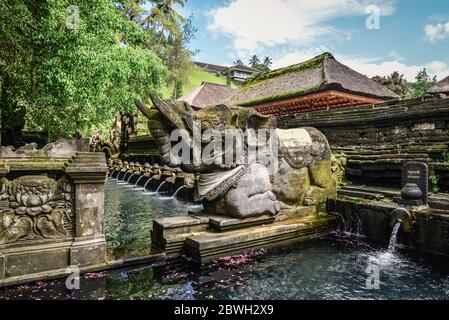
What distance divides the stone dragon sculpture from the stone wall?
79.5 inches

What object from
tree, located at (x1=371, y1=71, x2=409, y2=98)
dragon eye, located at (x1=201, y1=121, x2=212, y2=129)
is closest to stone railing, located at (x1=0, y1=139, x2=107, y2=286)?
dragon eye, located at (x1=201, y1=121, x2=212, y2=129)

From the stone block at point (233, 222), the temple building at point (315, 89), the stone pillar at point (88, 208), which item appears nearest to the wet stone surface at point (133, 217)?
the stone pillar at point (88, 208)

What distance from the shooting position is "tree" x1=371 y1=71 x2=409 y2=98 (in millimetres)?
29016

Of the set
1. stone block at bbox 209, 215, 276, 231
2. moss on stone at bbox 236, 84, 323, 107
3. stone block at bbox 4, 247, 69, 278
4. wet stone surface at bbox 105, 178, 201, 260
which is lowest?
wet stone surface at bbox 105, 178, 201, 260

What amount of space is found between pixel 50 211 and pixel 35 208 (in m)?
0.16

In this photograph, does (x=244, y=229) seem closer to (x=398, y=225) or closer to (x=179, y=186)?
(x=398, y=225)

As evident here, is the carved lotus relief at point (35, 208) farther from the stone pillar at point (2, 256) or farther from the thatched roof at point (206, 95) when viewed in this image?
the thatched roof at point (206, 95)

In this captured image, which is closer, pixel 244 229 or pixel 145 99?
pixel 244 229

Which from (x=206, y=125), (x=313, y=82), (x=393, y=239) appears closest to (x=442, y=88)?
(x=313, y=82)

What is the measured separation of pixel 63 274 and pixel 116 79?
21.0 feet

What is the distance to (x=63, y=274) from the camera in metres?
3.50

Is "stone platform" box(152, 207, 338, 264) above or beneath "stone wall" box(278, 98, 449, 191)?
beneath

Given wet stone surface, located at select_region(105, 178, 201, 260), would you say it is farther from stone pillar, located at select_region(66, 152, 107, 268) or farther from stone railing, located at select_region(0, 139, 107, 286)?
stone railing, located at select_region(0, 139, 107, 286)
